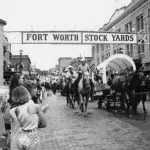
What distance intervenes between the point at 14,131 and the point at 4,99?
2.05 metres

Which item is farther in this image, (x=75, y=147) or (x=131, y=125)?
(x=131, y=125)

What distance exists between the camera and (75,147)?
6.82 m

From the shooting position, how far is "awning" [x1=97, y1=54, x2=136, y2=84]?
15.1 metres

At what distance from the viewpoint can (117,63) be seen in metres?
16.3

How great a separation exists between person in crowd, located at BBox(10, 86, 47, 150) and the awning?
11.0 metres

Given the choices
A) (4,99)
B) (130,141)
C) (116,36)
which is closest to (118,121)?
(130,141)

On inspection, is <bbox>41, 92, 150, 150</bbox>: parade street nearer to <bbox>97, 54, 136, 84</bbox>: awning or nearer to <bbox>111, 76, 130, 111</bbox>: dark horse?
<bbox>111, 76, 130, 111</bbox>: dark horse

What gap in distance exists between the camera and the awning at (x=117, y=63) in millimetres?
15078

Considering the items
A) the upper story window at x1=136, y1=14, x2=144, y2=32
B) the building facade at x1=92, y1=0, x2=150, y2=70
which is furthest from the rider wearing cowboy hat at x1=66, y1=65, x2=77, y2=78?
the upper story window at x1=136, y1=14, x2=144, y2=32

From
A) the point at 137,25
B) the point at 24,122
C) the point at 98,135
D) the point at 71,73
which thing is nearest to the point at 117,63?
the point at 71,73

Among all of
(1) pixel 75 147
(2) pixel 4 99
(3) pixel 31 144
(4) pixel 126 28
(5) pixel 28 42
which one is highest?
(4) pixel 126 28

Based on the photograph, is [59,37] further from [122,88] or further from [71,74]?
[122,88]

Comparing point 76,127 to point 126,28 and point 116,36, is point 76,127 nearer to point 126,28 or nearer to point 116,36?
point 116,36

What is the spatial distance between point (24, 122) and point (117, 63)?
41.7 feet
